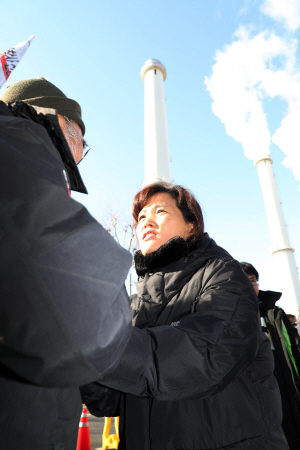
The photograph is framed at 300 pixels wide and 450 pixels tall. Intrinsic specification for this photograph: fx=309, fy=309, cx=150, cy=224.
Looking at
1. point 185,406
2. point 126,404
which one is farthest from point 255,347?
point 126,404

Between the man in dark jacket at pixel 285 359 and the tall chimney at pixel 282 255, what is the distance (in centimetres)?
2119

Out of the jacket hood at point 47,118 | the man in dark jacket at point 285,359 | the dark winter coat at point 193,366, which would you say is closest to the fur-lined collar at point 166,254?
the dark winter coat at point 193,366

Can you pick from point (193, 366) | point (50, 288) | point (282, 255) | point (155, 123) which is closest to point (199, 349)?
point (193, 366)

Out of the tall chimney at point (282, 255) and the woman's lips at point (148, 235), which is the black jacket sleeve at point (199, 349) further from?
the tall chimney at point (282, 255)

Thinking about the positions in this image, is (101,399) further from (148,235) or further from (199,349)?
(148,235)

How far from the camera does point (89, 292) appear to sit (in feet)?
1.78

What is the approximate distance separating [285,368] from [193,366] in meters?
3.63

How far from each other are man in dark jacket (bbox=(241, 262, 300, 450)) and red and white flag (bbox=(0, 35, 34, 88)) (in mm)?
3500

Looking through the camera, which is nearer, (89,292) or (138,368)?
(89,292)

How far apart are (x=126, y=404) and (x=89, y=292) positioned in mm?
1235

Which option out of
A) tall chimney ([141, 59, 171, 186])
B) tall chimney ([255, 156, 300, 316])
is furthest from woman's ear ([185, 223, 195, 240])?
tall chimney ([255, 156, 300, 316])

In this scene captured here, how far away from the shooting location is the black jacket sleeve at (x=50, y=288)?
1.72ft

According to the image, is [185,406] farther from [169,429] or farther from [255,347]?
[255,347]

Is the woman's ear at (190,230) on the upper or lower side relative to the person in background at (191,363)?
upper
